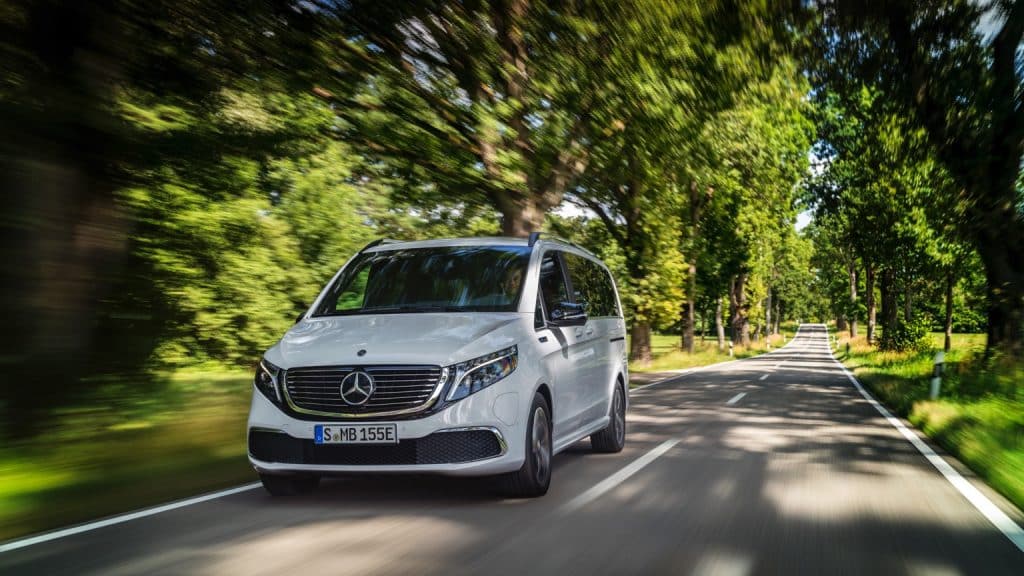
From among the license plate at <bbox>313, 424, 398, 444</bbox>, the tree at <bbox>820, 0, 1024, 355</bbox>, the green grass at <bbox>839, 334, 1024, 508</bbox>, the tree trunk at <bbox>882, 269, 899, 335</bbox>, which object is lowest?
the green grass at <bbox>839, 334, 1024, 508</bbox>

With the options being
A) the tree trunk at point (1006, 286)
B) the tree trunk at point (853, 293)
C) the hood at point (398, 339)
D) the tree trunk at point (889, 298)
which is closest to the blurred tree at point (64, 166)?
the hood at point (398, 339)

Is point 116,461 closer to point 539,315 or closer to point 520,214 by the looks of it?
point 539,315

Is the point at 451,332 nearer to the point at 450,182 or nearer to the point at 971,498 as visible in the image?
the point at 971,498

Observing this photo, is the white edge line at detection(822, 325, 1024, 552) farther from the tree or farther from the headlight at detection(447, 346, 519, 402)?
the tree

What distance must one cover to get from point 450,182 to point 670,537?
9381 millimetres

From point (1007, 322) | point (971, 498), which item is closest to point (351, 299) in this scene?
point (971, 498)

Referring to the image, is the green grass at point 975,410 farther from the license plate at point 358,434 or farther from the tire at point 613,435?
the license plate at point 358,434

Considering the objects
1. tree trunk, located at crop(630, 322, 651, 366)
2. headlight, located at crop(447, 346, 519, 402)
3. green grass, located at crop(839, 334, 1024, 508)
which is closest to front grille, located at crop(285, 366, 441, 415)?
→ headlight, located at crop(447, 346, 519, 402)

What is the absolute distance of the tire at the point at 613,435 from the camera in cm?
831

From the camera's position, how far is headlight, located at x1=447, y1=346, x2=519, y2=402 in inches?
214

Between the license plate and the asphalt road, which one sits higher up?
the license plate

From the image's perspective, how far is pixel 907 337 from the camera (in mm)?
32188

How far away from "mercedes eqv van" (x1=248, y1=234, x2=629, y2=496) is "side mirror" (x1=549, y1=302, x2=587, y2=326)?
0.01 meters

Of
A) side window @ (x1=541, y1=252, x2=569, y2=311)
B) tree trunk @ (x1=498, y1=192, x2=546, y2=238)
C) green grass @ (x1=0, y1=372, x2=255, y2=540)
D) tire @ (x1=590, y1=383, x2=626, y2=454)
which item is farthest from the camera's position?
tree trunk @ (x1=498, y1=192, x2=546, y2=238)
